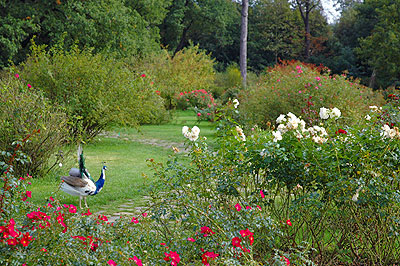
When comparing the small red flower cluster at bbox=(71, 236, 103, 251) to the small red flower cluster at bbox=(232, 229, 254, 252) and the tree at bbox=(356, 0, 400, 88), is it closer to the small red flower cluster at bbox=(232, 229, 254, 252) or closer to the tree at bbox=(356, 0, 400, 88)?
the small red flower cluster at bbox=(232, 229, 254, 252)

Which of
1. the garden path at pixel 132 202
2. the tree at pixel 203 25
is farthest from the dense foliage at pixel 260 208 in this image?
the tree at pixel 203 25

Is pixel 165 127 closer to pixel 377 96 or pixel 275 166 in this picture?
pixel 377 96

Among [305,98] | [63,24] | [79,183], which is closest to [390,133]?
[79,183]

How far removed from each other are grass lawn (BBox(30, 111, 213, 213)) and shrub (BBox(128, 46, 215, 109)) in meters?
5.39

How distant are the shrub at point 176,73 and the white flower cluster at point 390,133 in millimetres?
16275

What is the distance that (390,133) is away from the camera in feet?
11.2

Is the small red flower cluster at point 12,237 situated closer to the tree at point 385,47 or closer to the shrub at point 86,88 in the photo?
the shrub at point 86,88

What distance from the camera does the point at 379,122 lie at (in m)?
4.54

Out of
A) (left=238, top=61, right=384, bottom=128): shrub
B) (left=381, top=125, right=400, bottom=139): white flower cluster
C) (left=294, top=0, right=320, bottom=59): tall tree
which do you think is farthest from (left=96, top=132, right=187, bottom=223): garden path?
(left=294, top=0, right=320, bottom=59): tall tree

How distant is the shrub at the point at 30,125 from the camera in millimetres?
6527

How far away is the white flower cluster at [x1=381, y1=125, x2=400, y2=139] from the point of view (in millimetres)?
3371

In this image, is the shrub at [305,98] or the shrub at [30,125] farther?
the shrub at [305,98]

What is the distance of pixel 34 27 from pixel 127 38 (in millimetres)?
3943

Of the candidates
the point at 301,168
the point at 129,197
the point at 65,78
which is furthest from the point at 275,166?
the point at 65,78
